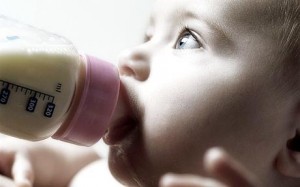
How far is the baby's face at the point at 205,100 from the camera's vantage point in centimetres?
67

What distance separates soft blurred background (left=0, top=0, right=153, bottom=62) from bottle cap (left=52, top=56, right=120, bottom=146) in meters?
0.64

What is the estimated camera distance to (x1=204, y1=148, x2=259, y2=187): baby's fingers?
0.53 meters

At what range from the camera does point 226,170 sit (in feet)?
1.78

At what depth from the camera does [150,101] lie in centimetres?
68

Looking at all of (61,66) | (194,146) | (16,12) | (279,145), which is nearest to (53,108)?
(61,66)

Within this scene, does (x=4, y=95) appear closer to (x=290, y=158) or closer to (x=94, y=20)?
(x=290, y=158)

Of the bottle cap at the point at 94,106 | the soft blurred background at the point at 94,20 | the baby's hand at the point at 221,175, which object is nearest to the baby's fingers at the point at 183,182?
the baby's hand at the point at 221,175

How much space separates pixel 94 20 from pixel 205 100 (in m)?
0.70

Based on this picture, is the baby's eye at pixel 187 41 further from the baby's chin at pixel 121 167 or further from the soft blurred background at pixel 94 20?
the soft blurred background at pixel 94 20

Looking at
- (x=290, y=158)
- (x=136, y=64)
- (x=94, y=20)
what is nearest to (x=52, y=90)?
(x=136, y=64)

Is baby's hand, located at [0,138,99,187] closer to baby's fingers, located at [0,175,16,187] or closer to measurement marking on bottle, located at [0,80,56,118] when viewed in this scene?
baby's fingers, located at [0,175,16,187]

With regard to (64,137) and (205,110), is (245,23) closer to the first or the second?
(205,110)

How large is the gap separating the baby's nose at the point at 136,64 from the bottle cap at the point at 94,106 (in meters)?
0.04

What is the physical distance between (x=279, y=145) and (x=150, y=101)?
18 centimetres
